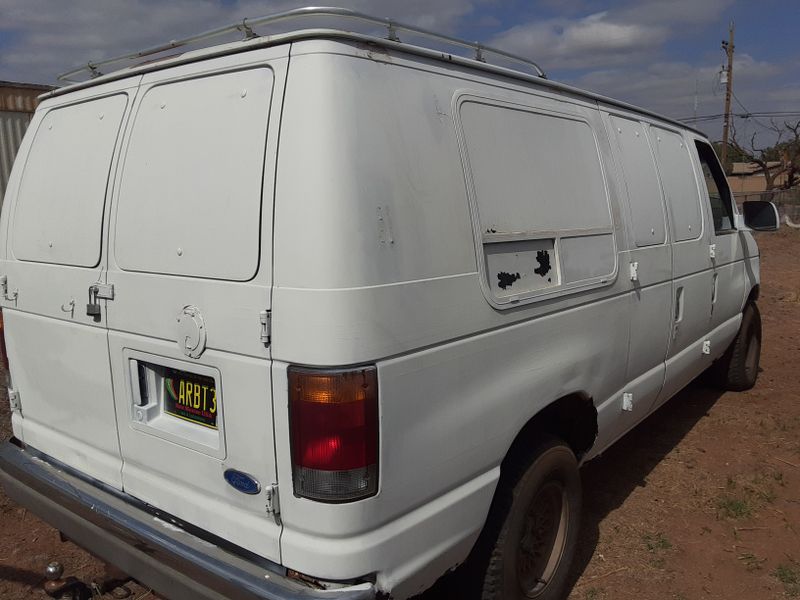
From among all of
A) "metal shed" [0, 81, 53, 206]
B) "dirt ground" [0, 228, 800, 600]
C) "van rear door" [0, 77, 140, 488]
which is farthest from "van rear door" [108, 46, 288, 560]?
"metal shed" [0, 81, 53, 206]

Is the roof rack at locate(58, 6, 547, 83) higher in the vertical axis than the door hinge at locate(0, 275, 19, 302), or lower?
higher

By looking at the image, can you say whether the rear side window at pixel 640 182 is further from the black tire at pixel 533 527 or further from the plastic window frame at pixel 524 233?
the black tire at pixel 533 527

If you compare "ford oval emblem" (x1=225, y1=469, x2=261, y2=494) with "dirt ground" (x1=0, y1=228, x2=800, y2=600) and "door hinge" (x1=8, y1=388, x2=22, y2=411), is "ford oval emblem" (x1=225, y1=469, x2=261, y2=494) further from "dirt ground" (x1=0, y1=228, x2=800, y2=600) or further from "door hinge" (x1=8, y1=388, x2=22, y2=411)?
"door hinge" (x1=8, y1=388, x2=22, y2=411)

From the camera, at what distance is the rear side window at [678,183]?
4.04 m

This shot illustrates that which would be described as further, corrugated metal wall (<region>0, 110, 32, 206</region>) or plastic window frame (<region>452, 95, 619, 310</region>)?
corrugated metal wall (<region>0, 110, 32, 206</region>)

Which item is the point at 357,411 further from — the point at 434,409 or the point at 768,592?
the point at 768,592

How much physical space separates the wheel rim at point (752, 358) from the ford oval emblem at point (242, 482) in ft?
17.5

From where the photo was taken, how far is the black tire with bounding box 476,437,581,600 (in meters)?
2.56

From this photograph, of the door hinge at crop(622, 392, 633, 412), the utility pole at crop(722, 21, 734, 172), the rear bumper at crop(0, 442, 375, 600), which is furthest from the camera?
the utility pole at crop(722, 21, 734, 172)

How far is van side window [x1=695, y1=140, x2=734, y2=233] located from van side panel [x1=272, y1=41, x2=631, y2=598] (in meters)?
3.14

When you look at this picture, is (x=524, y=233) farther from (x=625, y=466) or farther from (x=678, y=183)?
(x=625, y=466)

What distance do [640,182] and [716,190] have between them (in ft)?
5.80

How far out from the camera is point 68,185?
8.84ft

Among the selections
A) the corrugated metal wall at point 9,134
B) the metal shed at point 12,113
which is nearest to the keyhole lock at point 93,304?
the metal shed at point 12,113
